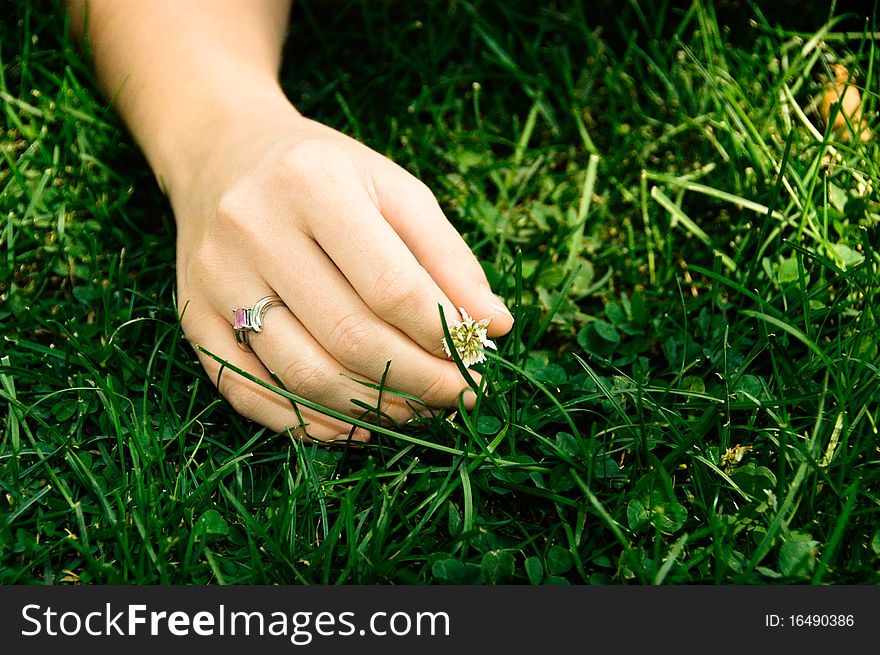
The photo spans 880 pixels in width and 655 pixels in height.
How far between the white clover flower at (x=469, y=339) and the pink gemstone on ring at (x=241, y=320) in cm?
36

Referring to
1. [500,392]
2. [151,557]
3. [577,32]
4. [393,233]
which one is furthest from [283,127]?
[577,32]

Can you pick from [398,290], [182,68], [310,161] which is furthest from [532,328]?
[182,68]

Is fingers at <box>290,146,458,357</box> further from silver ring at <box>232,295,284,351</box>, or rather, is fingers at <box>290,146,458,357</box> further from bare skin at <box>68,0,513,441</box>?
silver ring at <box>232,295,284,351</box>

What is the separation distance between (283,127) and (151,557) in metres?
0.84

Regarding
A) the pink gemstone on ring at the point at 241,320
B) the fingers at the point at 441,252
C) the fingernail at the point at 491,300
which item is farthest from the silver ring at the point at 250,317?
the fingernail at the point at 491,300

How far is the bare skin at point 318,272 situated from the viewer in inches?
51.1

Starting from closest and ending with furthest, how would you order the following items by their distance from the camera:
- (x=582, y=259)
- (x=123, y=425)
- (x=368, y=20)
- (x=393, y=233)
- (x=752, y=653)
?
(x=752, y=653)
(x=393, y=233)
(x=123, y=425)
(x=582, y=259)
(x=368, y=20)

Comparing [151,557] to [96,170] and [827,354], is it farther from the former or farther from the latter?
[827,354]

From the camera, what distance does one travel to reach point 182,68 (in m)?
1.70

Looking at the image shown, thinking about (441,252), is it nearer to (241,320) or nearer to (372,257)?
(372,257)

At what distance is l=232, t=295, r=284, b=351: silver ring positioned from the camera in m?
1.35

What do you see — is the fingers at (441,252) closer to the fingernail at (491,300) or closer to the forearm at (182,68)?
the fingernail at (491,300)

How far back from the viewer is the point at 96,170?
188 centimetres

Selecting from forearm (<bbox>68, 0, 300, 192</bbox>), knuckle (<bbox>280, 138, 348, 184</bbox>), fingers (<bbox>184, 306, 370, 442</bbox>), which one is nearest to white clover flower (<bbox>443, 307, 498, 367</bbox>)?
fingers (<bbox>184, 306, 370, 442</bbox>)
